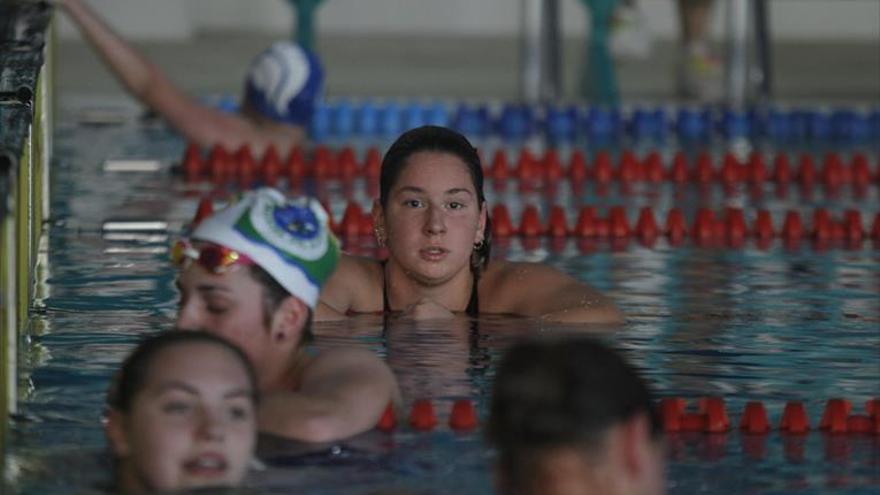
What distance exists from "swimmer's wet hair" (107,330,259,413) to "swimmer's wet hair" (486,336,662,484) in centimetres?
92

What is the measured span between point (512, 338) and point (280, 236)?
1.59 m

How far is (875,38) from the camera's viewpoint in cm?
1706

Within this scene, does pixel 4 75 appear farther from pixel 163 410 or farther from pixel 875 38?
pixel 875 38

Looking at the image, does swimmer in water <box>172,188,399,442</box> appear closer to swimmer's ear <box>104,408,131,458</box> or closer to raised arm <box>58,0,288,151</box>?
swimmer's ear <box>104,408,131,458</box>

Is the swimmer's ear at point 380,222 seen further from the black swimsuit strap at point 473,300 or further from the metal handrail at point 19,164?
the metal handrail at point 19,164

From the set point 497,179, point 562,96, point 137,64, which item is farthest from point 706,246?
point 562,96

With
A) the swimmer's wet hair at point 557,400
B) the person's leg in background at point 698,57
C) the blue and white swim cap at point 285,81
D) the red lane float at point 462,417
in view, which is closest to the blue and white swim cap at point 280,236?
the red lane float at point 462,417

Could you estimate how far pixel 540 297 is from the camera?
542cm

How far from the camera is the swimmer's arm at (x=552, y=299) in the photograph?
5344 mm

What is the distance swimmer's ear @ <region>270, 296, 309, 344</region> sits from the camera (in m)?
3.75

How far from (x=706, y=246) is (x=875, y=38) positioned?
1033 centimetres

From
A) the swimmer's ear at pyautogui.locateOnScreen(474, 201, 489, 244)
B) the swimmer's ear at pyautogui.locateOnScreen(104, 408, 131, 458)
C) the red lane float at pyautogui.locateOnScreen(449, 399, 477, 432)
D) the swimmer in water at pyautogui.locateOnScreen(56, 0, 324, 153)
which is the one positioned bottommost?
the red lane float at pyautogui.locateOnScreen(449, 399, 477, 432)

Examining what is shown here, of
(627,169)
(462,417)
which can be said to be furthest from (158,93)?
(462,417)

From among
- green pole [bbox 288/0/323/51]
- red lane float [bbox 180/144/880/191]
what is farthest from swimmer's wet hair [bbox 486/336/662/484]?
green pole [bbox 288/0/323/51]
